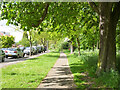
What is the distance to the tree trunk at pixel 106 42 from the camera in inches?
270

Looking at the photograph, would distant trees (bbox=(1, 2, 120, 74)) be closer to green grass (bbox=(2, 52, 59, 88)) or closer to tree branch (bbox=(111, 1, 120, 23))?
tree branch (bbox=(111, 1, 120, 23))

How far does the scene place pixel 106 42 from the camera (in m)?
6.95

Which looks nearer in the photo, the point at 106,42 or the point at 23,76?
the point at 106,42

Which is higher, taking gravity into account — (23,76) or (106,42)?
(106,42)

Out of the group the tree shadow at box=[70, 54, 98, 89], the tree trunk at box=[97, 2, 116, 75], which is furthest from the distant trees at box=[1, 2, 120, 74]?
the tree shadow at box=[70, 54, 98, 89]

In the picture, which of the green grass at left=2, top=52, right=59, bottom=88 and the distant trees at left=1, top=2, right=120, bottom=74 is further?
the distant trees at left=1, top=2, right=120, bottom=74

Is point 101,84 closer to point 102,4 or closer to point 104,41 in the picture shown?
point 104,41

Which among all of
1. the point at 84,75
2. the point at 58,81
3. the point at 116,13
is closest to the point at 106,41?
the point at 116,13

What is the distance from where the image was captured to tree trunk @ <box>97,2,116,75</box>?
686 centimetres

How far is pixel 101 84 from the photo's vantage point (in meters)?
5.59

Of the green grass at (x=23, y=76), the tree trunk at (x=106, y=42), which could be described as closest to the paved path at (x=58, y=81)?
the green grass at (x=23, y=76)

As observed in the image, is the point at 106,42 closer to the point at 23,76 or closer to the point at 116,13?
A: the point at 116,13

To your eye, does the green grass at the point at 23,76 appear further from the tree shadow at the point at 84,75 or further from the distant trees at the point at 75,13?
the distant trees at the point at 75,13

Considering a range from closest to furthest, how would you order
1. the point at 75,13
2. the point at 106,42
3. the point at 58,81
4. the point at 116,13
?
the point at 58,81 → the point at 106,42 → the point at 116,13 → the point at 75,13
